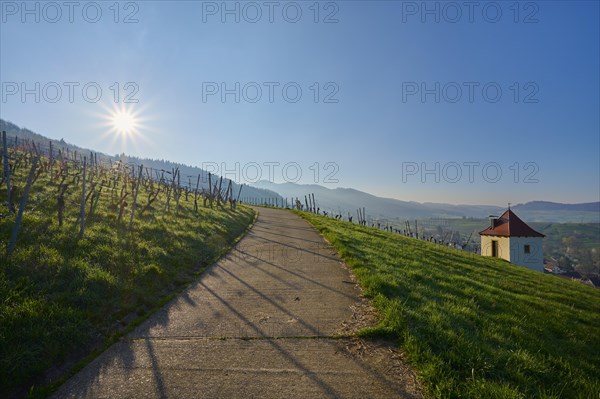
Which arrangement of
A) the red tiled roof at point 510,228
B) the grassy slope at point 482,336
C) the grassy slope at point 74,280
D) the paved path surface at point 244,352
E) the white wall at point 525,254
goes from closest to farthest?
the paved path surface at point 244,352 < the grassy slope at point 482,336 < the grassy slope at point 74,280 < the white wall at point 525,254 < the red tiled roof at point 510,228

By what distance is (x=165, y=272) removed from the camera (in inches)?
319

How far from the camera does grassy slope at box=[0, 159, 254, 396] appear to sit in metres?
4.38

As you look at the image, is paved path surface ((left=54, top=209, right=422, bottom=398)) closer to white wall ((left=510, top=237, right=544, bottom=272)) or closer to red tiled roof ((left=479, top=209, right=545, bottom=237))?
white wall ((left=510, top=237, right=544, bottom=272))

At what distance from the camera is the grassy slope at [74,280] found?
4.38m

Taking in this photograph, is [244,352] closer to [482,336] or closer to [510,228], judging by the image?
[482,336]

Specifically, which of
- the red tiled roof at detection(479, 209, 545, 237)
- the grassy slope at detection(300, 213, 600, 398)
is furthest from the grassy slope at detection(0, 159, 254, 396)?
the red tiled roof at detection(479, 209, 545, 237)

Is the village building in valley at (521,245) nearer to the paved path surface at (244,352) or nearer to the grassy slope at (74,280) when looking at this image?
the paved path surface at (244,352)

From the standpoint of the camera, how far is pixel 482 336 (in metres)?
5.30

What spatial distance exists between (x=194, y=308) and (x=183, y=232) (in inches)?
279

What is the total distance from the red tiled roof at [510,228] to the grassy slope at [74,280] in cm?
4123

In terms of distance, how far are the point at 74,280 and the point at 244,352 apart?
14.7ft

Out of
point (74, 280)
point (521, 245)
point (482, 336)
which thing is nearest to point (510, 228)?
point (521, 245)

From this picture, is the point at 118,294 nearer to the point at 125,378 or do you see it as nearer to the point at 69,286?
the point at 69,286

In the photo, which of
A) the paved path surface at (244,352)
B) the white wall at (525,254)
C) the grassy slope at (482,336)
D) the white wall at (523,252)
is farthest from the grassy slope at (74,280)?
the white wall at (525,254)
